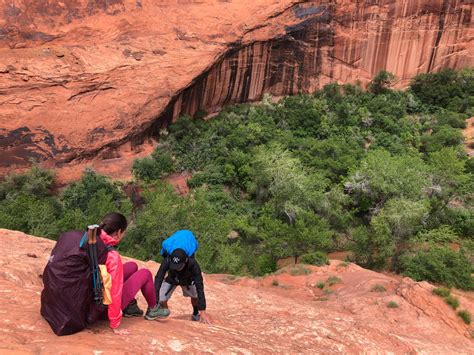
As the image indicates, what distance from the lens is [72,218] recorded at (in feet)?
50.8

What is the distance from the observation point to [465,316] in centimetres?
823

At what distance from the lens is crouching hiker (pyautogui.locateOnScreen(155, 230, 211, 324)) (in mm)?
4281

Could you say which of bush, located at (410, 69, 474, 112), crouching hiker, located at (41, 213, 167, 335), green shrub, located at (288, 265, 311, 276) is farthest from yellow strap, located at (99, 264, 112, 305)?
bush, located at (410, 69, 474, 112)

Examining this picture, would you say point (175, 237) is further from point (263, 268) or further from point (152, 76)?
point (152, 76)

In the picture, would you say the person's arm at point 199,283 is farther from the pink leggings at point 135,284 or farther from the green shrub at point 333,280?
the green shrub at point 333,280

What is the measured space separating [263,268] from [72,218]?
820 cm

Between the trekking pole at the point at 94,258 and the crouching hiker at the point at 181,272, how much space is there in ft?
3.50

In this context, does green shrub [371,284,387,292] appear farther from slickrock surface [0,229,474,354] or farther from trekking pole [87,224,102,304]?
trekking pole [87,224,102,304]

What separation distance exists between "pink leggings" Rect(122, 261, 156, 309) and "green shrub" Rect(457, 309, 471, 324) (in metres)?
7.39

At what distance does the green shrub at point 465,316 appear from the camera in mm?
8203

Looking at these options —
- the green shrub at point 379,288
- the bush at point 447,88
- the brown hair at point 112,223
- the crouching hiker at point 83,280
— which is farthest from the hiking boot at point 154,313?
the bush at point 447,88

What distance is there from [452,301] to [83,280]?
27.9ft

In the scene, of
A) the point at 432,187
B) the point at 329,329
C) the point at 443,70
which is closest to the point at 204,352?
the point at 329,329

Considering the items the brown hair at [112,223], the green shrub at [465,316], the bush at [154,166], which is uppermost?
the brown hair at [112,223]
